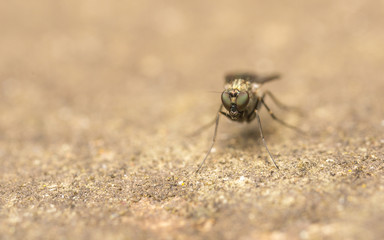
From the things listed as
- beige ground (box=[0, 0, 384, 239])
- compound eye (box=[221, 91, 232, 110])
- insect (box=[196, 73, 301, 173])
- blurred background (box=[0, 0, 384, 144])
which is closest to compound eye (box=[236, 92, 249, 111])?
insect (box=[196, 73, 301, 173])

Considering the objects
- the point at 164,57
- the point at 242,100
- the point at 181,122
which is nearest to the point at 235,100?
the point at 242,100

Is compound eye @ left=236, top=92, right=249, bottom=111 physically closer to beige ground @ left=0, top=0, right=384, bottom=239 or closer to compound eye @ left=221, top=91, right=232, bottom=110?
compound eye @ left=221, top=91, right=232, bottom=110

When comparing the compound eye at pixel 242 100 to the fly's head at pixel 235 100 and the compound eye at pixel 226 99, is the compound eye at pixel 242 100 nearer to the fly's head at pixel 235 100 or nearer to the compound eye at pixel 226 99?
the fly's head at pixel 235 100

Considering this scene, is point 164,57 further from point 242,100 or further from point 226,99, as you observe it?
point 242,100

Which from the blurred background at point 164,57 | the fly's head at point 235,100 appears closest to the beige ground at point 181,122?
the blurred background at point 164,57

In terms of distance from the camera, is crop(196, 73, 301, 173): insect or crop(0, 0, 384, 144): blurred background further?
crop(0, 0, 384, 144): blurred background
